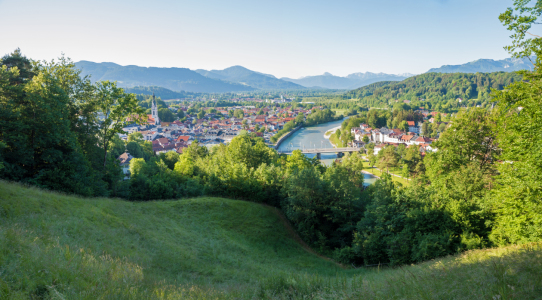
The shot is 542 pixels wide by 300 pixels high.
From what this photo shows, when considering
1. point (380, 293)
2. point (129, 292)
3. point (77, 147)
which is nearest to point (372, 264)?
point (380, 293)

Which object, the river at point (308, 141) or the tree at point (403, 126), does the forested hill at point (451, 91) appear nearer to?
the tree at point (403, 126)

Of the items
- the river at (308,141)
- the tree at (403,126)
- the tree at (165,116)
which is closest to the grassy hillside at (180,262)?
the river at (308,141)

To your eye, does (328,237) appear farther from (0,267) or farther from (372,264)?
(0,267)

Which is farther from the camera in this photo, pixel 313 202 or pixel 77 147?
pixel 313 202

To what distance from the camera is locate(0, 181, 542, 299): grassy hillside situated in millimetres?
3758

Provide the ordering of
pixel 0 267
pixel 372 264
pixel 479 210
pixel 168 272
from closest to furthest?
1. pixel 0 267
2. pixel 168 272
3. pixel 479 210
4. pixel 372 264

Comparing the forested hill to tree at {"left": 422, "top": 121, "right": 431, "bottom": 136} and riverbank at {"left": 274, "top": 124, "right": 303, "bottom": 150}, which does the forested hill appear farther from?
riverbank at {"left": 274, "top": 124, "right": 303, "bottom": 150}

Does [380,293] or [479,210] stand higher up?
[380,293]

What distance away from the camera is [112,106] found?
15.8m

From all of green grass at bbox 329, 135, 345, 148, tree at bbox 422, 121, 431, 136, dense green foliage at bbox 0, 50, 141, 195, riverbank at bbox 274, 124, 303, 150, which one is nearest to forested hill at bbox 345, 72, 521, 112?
tree at bbox 422, 121, 431, 136

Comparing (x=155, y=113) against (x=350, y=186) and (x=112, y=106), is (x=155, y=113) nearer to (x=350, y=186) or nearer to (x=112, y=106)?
(x=112, y=106)

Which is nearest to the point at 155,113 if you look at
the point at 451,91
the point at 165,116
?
the point at 165,116

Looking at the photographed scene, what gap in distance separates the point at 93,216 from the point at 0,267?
19.2 ft

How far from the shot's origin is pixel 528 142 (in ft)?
25.3
